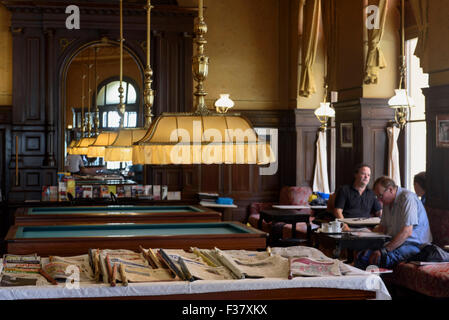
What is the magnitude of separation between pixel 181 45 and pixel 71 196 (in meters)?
4.17

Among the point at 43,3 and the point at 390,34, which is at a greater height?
the point at 43,3

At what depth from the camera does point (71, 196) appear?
34.1ft

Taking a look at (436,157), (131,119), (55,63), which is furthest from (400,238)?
(131,119)

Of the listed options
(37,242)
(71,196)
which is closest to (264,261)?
(37,242)

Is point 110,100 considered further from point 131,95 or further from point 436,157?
point 436,157

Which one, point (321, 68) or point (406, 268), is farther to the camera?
point (321, 68)

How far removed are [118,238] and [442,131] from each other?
446 centimetres

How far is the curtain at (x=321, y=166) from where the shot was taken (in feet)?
42.6

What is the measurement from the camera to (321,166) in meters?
13.0

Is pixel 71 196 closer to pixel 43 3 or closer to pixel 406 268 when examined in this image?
pixel 43 3

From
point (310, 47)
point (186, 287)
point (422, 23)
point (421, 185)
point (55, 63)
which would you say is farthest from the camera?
point (55, 63)

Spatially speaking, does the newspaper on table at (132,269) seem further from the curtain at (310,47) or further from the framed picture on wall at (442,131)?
the curtain at (310,47)

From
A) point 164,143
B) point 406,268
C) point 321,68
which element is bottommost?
point 406,268
